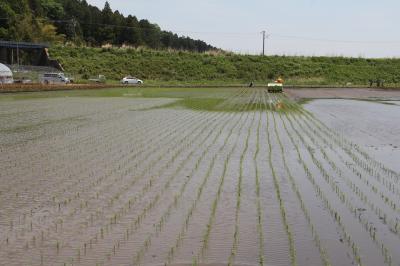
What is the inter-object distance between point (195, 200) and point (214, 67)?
199 ft

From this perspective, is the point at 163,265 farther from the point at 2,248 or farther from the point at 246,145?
the point at 246,145

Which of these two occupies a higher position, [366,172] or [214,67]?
[214,67]

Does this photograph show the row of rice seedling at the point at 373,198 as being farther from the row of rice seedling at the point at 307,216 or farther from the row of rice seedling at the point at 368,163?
the row of rice seedling at the point at 307,216

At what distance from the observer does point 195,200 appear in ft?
22.2

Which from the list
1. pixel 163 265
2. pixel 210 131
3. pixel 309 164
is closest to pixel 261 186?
pixel 309 164

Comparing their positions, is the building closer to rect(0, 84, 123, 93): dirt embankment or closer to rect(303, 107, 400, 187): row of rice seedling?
rect(0, 84, 123, 93): dirt embankment

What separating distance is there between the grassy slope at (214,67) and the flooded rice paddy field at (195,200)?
46672mm

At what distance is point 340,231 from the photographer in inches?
216

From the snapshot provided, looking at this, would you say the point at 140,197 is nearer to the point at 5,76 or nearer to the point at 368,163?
the point at 368,163

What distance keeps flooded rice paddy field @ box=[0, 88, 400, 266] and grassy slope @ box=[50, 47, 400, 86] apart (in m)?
46.7

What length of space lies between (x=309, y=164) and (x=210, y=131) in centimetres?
533

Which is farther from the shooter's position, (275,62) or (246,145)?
(275,62)

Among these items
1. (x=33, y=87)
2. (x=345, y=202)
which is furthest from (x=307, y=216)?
(x=33, y=87)

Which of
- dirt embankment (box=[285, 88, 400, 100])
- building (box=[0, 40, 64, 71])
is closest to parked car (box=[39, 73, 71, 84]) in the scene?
building (box=[0, 40, 64, 71])
